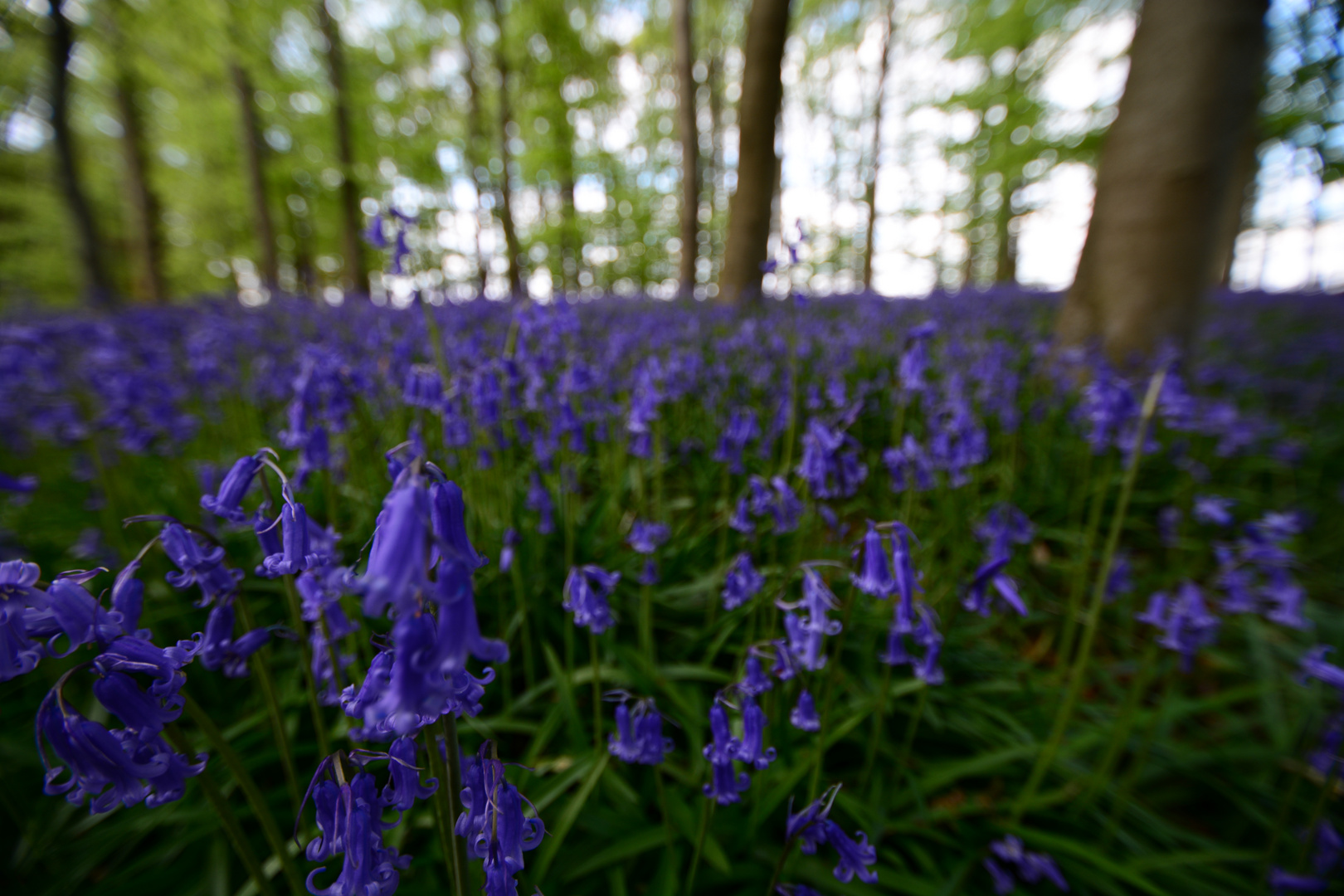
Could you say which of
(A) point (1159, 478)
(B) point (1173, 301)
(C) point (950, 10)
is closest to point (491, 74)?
(C) point (950, 10)

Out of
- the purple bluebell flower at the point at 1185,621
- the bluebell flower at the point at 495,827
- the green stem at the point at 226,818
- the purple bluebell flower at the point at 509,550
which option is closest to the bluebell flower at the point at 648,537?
the purple bluebell flower at the point at 509,550

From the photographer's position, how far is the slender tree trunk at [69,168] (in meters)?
8.36

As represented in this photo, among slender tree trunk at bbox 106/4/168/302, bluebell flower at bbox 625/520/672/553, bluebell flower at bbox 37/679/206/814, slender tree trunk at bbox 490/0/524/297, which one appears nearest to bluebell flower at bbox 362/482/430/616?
bluebell flower at bbox 37/679/206/814

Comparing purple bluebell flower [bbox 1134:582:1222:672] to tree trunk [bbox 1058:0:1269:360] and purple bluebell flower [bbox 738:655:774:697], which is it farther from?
tree trunk [bbox 1058:0:1269:360]

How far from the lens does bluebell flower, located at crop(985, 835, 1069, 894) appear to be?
1495mm

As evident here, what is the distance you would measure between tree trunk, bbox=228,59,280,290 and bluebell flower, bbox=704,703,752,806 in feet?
42.6

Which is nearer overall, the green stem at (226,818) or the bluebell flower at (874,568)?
the green stem at (226,818)

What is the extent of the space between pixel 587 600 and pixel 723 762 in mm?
546

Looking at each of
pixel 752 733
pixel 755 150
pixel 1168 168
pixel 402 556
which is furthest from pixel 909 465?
pixel 755 150

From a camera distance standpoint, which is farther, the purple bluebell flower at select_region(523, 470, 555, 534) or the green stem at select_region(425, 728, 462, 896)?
the purple bluebell flower at select_region(523, 470, 555, 534)

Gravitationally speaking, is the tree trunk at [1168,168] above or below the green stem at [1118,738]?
above

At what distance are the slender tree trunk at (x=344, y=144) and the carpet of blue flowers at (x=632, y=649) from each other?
8.98 meters

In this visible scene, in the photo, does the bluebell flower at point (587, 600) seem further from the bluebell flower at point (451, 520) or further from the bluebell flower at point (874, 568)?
the bluebell flower at point (451, 520)

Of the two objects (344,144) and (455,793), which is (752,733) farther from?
(344,144)
